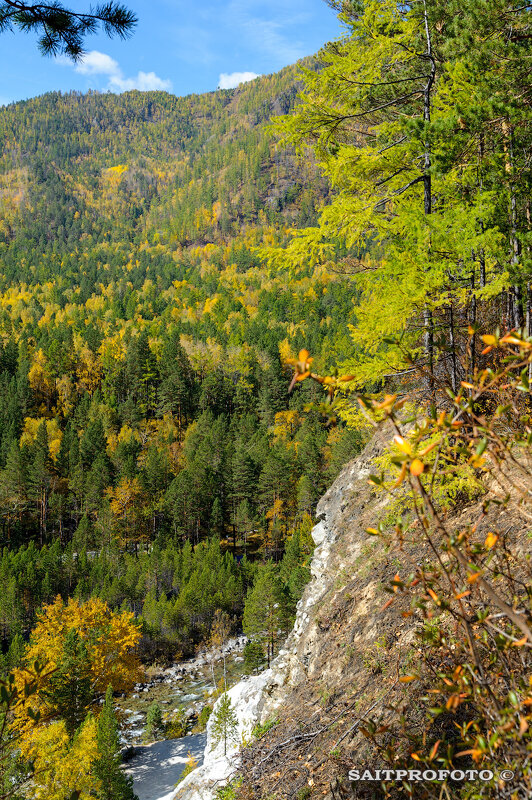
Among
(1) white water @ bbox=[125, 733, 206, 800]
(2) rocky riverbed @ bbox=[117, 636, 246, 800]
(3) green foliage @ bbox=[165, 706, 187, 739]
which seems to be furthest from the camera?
(3) green foliage @ bbox=[165, 706, 187, 739]

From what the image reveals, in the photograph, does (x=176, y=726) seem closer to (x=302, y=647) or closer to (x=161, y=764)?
(x=161, y=764)

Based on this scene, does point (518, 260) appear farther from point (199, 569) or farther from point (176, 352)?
point (176, 352)

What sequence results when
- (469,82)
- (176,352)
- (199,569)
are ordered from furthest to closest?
1. (176,352)
2. (199,569)
3. (469,82)

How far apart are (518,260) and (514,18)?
3.00m

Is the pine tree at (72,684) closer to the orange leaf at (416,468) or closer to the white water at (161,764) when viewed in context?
the white water at (161,764)

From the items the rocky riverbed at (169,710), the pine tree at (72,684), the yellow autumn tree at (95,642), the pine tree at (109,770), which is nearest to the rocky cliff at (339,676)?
Answer: the pine tree at (109,770)

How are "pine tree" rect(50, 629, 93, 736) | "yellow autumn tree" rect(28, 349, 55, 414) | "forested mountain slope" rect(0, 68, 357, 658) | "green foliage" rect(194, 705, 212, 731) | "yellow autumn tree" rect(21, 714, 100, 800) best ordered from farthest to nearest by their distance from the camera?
1. "yellow autumn tree" rect(28, 349, 55, 414)
2. "forested mountain slope" rect(0, 68, 357, 658)
3. "green foliage" rect(194, 705, 212, 731)
4. "pine tree" rect(50, 629, 93, 736)
5. "yellow autumn tree" rect(21, 714, 100, 800)

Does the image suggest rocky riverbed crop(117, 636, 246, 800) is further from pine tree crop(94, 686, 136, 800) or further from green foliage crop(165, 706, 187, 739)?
pine tree crop(94, 686, 136, 800)

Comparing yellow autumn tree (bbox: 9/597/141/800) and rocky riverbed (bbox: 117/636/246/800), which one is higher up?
yellow autumn tree (bbox: 9/597/141/800)

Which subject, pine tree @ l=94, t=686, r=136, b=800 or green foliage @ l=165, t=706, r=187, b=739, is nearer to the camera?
pine tree @ l=94, t=686, r=136, b=800

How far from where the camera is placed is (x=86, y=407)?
54344 millimetres

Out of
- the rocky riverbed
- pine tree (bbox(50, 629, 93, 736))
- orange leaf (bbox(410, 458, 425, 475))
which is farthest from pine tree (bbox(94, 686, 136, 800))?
orange leaf (bbox(410, 458, 425, 475))

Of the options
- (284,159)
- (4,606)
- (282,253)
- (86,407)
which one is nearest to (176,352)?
(86,407)

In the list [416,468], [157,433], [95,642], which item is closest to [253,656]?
[95,642]
